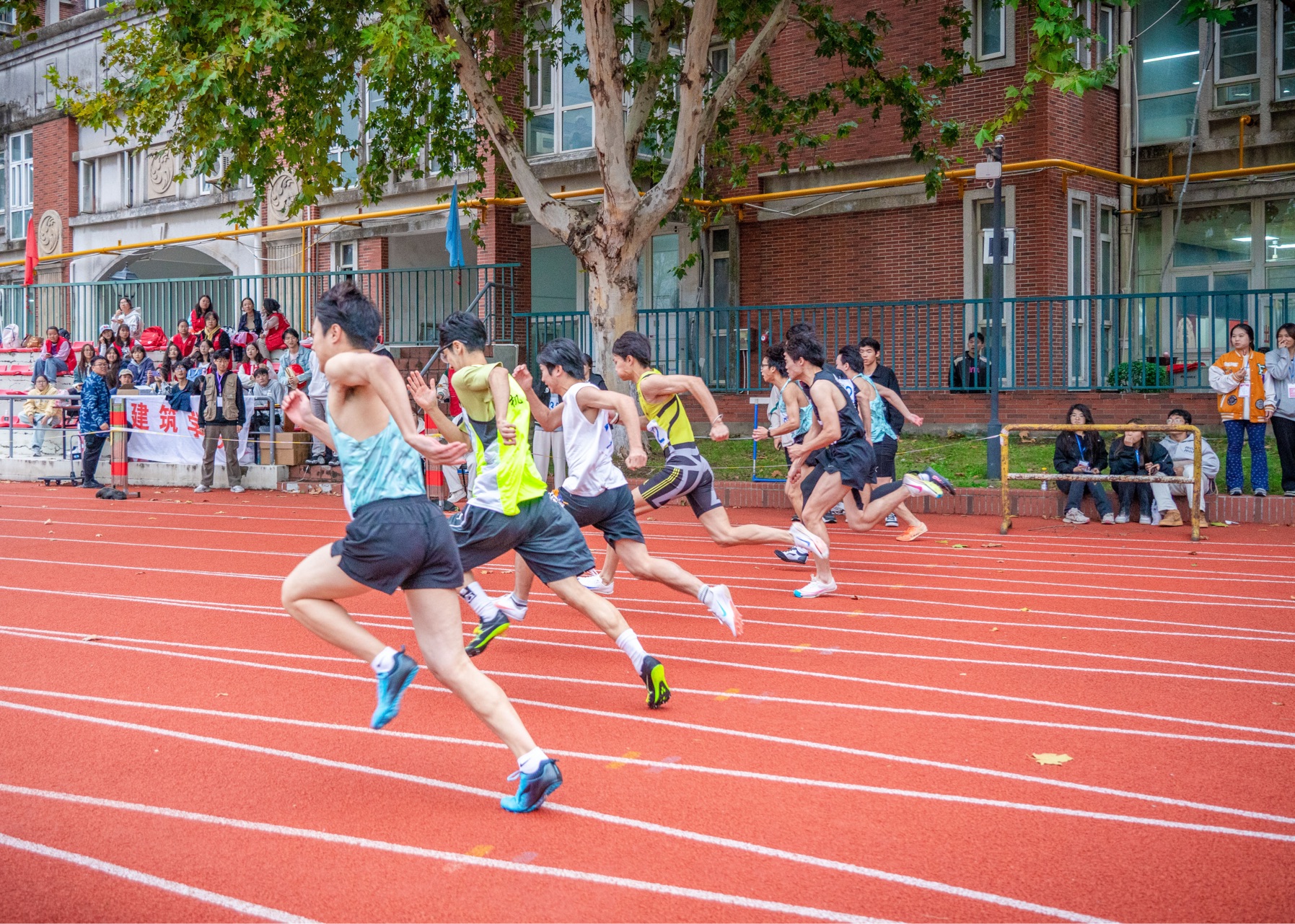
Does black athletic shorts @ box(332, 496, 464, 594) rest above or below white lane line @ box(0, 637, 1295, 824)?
above

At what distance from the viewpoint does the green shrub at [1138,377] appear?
17.9 metres

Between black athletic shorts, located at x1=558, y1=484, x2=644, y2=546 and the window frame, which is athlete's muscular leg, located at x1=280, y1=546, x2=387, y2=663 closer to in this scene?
black athletic shorts, located at x1=558, y1=484, x2=644, y2=546

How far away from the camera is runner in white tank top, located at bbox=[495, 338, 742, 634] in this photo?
23.9ft

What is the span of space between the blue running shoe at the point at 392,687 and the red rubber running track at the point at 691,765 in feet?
1.25

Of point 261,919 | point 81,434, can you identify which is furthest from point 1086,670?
point 81,434

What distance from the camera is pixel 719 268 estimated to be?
2420 cm

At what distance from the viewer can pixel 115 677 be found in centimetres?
684

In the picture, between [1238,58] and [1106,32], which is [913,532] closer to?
[1106,32]

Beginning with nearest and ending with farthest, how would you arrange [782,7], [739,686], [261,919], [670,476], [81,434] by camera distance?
[261,919] < [739,686] < [670,476] < [782,7] < [81,434]

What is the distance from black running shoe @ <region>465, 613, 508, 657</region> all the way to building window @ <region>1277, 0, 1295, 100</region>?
19181 millimetres

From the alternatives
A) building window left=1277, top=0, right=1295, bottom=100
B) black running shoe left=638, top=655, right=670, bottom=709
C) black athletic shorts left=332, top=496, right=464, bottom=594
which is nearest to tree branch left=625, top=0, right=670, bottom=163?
building window left=1277, top=0, right=1295, bottom=100

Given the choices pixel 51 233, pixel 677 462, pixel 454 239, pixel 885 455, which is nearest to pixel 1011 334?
pixel 885 455

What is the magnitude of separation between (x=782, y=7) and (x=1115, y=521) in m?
7.74

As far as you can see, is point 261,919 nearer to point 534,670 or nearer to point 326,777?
point 326,777
